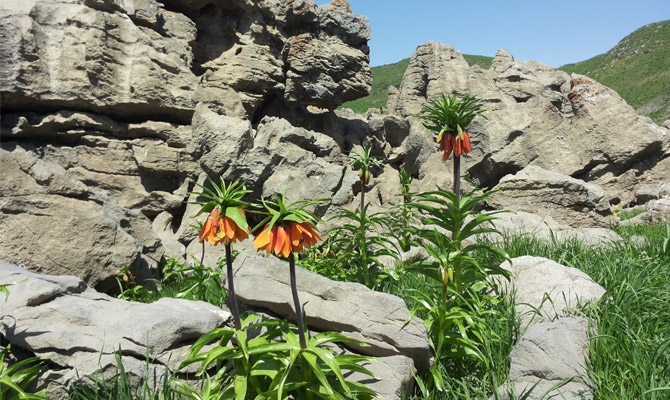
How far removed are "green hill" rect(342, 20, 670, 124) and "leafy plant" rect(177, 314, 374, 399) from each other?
1416 inches

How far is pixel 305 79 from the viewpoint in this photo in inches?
462

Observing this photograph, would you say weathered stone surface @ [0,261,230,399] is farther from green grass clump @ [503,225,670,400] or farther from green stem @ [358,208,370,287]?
green grass clump @ [503,225,670,400]

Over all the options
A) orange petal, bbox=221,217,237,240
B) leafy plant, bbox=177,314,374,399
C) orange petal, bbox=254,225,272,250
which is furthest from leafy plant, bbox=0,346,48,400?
orange petal, bbox=254,225,272,250

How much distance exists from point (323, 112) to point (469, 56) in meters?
72.5

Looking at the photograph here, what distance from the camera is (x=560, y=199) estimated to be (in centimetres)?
985

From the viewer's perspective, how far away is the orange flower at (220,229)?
2889mm

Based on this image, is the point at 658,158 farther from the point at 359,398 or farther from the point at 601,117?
the point at 359,398

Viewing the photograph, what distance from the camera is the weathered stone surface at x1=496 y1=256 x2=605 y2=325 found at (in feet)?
14.5

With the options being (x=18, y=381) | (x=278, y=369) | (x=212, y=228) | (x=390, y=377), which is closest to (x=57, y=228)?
(x=18, y=381)

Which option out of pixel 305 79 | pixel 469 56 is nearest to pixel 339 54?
pixel 305 79

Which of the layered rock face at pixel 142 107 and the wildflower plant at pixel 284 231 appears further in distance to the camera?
the layered rock face at pixel 142 107

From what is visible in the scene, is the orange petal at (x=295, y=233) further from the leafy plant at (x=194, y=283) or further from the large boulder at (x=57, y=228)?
the large boulder at (x=57, y=228)

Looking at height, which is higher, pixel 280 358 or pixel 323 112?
pixel 323 112

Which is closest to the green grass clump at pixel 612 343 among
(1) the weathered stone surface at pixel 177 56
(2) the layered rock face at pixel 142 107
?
(2) the layered rock face at pixel 142 107
